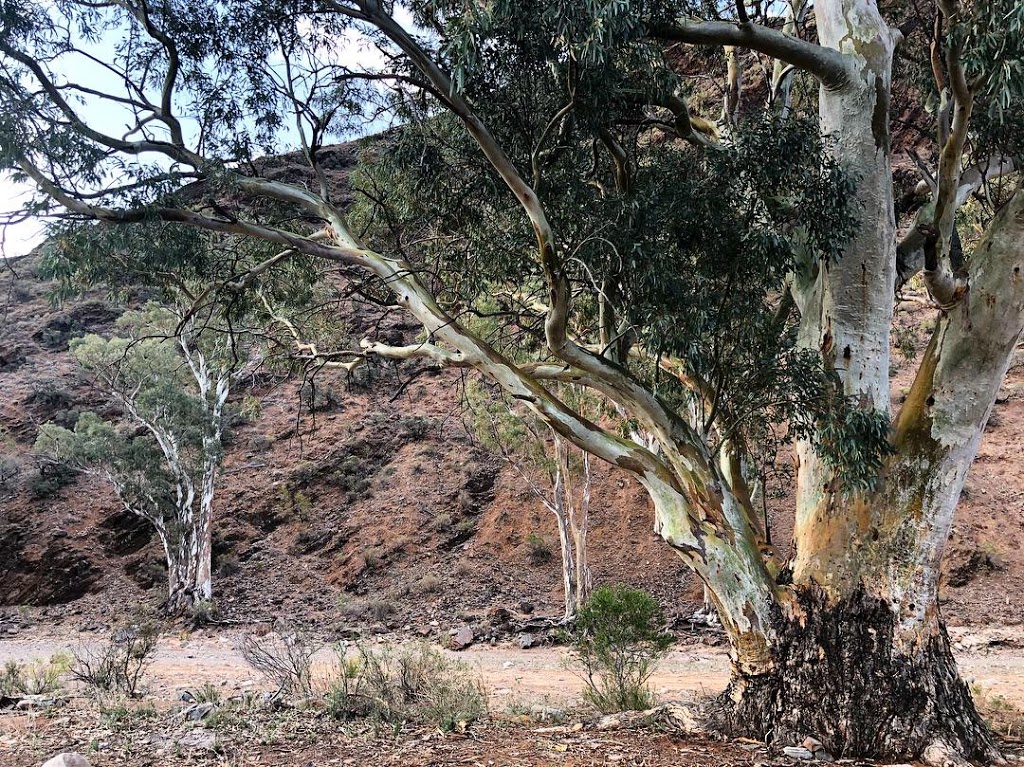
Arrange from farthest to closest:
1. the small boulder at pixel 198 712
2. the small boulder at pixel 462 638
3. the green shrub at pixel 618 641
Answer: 1. the small boulder at pixel 462 638
2. the green shrub at pixel 618 641
3. the small boulder at pixel 198 712

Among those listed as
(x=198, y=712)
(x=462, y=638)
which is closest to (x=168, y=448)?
(x=462, y=638)

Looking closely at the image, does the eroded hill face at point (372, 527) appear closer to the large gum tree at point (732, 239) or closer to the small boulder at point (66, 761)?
the large gum tree at point (732, 239)

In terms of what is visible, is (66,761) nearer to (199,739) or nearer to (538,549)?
(199,739)

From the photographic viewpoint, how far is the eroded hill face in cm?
1589

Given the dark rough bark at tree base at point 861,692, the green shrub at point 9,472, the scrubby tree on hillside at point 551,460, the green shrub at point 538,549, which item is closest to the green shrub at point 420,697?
the dark rough bark at tree base at point 861,692

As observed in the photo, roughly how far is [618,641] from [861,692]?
238cm

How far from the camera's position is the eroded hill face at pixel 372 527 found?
15.9 metres

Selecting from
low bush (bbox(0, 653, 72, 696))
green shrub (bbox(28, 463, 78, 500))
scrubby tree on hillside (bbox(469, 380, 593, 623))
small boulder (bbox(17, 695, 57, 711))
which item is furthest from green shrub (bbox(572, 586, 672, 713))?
green shrub (bbox(28, 463, 78, 500))

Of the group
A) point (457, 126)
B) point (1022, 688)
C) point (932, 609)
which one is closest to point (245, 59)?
point (457, 126)

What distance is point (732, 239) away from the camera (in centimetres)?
620

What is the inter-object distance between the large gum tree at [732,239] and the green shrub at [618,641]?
52.4 inches

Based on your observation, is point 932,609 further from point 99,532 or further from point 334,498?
point 99,532

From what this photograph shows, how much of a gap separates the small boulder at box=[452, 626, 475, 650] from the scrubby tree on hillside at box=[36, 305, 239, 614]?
657cm

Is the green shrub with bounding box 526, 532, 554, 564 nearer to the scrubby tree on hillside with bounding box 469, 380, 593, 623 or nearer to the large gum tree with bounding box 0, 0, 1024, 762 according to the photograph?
the scrubby tree on hillside with bounding box 469, 380, 593, 623
